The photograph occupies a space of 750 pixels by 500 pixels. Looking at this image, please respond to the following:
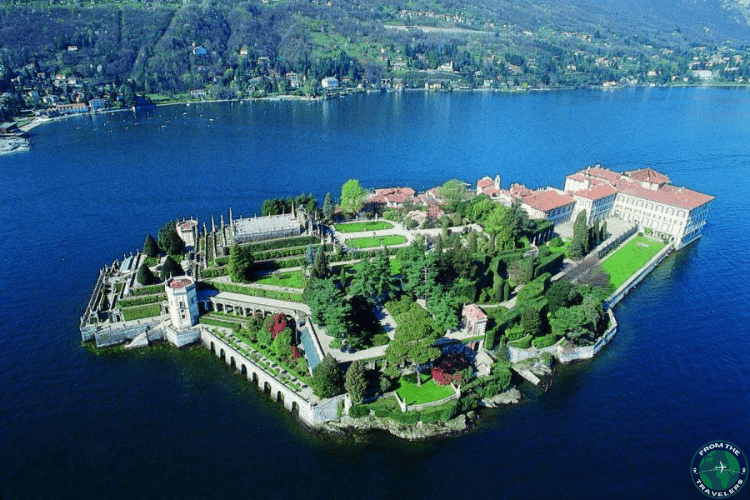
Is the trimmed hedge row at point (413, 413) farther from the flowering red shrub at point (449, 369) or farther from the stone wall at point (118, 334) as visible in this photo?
the stone wall at point (118, 334)

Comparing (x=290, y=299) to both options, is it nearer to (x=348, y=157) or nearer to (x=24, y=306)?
(x=24, y=306)

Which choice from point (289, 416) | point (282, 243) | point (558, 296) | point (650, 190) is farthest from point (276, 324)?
point (650, 190)

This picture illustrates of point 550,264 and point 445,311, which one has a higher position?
point 550,264

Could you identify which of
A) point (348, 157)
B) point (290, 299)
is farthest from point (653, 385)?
point (348, 157)

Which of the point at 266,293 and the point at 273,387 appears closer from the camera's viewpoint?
the point at 273,387

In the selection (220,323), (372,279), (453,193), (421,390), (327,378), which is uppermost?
(453,193)

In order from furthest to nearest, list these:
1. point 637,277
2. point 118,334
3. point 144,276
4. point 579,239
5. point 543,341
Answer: point 579,239 < point 637,277 < point 144,276 < point 118,334 < point 543,341

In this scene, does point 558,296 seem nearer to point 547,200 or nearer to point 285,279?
point 547,200
